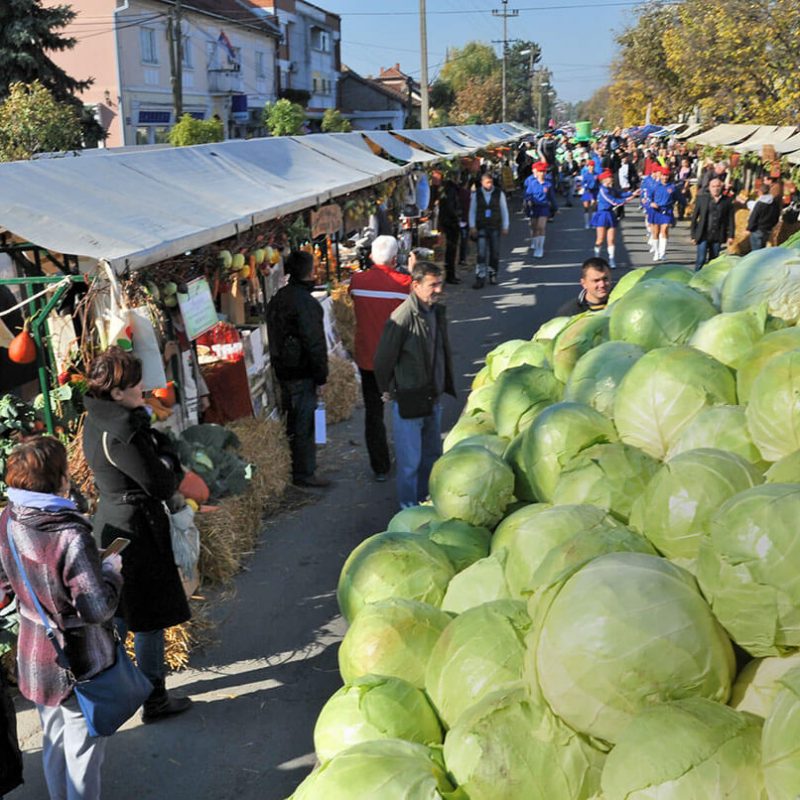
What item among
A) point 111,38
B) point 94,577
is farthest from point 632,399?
point 111,38

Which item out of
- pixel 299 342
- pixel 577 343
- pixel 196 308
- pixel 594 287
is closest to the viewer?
pixel 577 343

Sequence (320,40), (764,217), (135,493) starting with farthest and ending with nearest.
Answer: (320,40) → (764,217) → (135,493)

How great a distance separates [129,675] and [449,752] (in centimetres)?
176

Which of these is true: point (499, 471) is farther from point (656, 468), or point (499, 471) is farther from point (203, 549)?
point (203, 549)

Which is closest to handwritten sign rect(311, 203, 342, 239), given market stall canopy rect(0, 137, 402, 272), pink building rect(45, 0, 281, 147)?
market stall canopy rect(0, 137, 402, 272)

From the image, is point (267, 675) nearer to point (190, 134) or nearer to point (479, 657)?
point (479, 657)

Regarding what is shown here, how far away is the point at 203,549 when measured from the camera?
5.39 m

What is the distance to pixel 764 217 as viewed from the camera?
42.9ft

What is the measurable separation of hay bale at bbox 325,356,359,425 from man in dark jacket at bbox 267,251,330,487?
1.65m

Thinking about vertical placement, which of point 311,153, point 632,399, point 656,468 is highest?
point 311,153

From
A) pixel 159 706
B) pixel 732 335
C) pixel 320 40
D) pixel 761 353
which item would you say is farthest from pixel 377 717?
pixel 320 40

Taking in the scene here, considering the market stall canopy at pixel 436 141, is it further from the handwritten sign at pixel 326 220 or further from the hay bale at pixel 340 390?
the hay bale at pixel 340 390

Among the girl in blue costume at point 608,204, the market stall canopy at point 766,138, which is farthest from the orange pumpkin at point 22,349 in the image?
the market stall canopy at point 766,138

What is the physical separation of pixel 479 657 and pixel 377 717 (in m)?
0.30
